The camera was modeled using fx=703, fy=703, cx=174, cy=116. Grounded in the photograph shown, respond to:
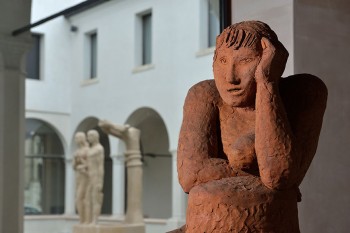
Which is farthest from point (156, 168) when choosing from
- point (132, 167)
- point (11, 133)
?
point (11, 133)

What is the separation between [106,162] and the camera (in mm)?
23031

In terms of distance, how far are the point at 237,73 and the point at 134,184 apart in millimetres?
11202

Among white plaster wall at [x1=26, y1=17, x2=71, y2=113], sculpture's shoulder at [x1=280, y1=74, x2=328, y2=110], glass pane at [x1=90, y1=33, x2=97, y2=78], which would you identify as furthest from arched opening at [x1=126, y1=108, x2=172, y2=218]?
sculpture's shoulder at [x1=280, y1=74, x2=328, y2=110]

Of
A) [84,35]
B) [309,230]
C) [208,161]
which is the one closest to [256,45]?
[208,161]

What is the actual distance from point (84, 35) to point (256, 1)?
17.0 m

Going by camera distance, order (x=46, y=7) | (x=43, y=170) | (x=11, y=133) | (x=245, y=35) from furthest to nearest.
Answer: (x=43, y=170) < (x=46, y=7) < (x=11, y=133) < (x=245, y=35)

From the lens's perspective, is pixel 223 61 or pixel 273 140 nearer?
pixel 273 140

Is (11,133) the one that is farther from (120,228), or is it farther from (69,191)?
(69,191)

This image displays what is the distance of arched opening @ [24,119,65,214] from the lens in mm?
22016

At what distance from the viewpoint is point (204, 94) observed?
113 inches

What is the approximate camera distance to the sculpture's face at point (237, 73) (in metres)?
2.66

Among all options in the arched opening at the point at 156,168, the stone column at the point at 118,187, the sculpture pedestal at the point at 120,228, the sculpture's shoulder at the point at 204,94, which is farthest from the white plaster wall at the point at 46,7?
the sculpture's shoulder at the point at 204,94

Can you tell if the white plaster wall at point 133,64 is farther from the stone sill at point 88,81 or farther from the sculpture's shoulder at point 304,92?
the sculpture's shoulder at point 304,92

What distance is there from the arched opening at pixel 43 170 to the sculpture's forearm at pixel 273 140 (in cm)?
1974
